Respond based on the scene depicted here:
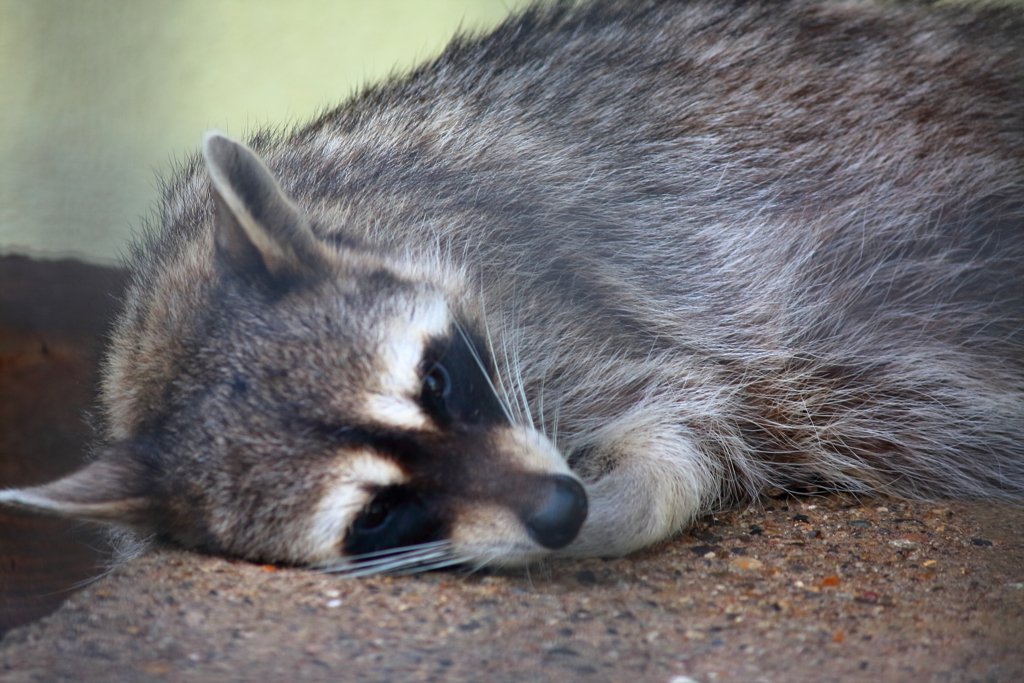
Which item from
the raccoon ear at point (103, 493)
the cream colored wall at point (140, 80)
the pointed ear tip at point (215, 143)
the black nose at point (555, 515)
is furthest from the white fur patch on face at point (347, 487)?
the cream colored wall at point (140, 80)

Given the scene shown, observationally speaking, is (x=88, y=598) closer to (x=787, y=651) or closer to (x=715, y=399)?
(x=787, y=651)

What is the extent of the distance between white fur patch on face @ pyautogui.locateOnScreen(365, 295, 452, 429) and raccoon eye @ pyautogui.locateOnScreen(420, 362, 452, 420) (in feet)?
0.08

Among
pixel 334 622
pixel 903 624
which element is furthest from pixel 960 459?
pixel 334 622

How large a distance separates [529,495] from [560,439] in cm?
64

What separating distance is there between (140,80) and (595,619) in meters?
2.27

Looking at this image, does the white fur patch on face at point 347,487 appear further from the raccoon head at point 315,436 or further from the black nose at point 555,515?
the black nose at point 555,515

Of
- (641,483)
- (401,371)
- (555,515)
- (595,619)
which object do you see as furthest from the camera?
(641,483)

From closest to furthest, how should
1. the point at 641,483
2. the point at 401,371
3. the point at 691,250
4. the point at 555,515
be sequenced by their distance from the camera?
the point at 555,515
the point at 401,371
the point at 641,483
the point at 691,250

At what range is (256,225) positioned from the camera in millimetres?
2162

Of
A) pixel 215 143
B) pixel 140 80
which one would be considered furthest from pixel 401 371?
pixel 140 80

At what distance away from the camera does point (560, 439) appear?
8.64 feet

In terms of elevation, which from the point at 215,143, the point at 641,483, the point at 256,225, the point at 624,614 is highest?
the point at 215,143

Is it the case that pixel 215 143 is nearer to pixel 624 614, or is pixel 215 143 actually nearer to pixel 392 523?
pixel 392 523

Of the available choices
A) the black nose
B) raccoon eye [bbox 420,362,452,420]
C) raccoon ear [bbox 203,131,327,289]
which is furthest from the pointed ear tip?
the black nose
